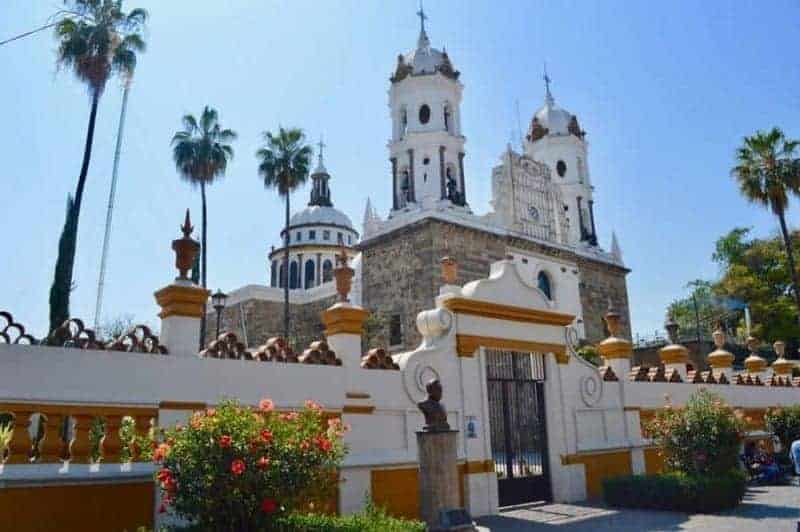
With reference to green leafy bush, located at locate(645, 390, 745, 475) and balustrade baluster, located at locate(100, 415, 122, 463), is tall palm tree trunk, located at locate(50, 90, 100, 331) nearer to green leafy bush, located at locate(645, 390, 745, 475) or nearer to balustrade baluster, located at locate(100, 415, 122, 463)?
balustrade baluster, located at locate(100, 415, 122, 463)

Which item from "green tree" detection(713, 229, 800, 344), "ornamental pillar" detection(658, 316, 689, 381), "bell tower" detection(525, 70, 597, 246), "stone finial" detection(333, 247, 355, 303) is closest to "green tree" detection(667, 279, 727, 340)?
"green tree" detection(713, 229, 800, 344)

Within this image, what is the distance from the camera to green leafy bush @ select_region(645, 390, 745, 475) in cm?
1134

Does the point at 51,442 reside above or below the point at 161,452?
above

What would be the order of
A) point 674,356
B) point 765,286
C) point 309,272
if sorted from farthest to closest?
point 309,272 < point 765,286 < point 674,356

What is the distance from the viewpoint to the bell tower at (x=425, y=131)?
30.6m

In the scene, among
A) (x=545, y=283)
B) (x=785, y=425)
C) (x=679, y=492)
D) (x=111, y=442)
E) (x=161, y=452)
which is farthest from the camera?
(x=545, y=283)

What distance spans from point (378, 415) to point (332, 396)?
939 mm

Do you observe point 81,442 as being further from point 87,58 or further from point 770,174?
point 770,174

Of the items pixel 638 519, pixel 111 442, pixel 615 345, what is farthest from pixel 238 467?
pixel 615 345

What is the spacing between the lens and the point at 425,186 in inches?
1203

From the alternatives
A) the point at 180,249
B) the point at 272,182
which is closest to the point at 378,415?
the point at 180,249

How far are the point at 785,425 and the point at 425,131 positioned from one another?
64.4ft

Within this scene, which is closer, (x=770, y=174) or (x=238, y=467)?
(x=238, y=467)

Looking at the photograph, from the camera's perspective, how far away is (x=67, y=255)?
59.4 ft
